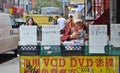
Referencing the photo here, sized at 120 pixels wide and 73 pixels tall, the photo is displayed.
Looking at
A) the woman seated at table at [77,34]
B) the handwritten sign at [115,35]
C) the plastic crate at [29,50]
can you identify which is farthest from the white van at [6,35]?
the handwritten sign at [115,35]

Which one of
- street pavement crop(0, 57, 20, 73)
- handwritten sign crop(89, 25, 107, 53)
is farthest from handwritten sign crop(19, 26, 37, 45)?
street pavement crop(0, 57, 20, 73)

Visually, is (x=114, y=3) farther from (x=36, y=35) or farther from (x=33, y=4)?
(x=33, y=4)

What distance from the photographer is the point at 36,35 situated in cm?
659

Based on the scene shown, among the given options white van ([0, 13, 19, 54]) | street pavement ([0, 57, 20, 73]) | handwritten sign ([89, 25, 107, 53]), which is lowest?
street pavement ([0, 57, 20, 73])

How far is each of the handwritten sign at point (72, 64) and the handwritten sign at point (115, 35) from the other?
227 mm

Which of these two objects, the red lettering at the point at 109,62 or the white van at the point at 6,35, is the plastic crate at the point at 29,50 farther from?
the white van at the point at 6,35

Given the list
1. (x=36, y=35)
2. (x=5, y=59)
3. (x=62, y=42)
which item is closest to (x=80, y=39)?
(x=62, y=42)

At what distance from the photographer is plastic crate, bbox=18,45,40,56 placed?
667 cm

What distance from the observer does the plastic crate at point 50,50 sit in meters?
6.64

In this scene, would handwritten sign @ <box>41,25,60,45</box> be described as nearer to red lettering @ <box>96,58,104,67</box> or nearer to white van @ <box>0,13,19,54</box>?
red lettering @ <box>96,58,104,67</box>

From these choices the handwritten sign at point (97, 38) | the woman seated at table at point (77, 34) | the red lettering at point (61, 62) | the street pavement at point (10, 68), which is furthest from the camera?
the street pavement at point (10, 68)

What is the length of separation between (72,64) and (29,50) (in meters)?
0.72

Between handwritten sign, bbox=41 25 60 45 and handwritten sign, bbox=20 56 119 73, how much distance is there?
25 centimetres

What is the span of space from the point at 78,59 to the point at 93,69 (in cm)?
29
